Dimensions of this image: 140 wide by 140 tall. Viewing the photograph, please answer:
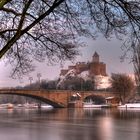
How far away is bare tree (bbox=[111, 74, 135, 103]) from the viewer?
9544cm

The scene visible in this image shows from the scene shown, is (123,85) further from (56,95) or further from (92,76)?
(92,76)

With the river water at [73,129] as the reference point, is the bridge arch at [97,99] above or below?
above

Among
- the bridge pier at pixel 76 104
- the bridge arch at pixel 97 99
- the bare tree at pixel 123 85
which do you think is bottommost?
the bridge pier at pixel 76 104

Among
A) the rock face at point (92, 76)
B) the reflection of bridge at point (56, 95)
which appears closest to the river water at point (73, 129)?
the reflection of bridge at point (56, 95)

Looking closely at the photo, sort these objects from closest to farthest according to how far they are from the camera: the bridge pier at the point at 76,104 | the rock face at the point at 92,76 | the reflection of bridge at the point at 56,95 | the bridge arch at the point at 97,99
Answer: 1. the reflection of bridge at the point at 56,95
2. the bridge pier at the point at 76,104
3. the bridge arch at the point at 97,99
4. the rock face at the point at 92,76

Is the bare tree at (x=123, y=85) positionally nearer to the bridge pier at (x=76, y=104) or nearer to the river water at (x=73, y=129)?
the bridge pier at (x=76, y=104)

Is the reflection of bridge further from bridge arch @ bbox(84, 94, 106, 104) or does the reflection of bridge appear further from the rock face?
the rock face

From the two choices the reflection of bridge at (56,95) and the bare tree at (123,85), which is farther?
the reflection of bridge at (56,95)

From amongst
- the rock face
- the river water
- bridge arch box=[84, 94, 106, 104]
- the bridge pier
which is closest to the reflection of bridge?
the bridge pier

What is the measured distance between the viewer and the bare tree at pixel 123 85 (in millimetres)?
95438

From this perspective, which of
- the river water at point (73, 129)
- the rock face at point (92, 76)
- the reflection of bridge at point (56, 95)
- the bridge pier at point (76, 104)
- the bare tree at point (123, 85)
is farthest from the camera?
the rock face at point (92, 76)

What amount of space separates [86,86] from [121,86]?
22541mm

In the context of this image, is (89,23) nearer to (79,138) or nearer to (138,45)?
(138,45)

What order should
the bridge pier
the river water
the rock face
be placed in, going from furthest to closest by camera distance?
1. the rock face
2. the bridge pier
3. the river water
